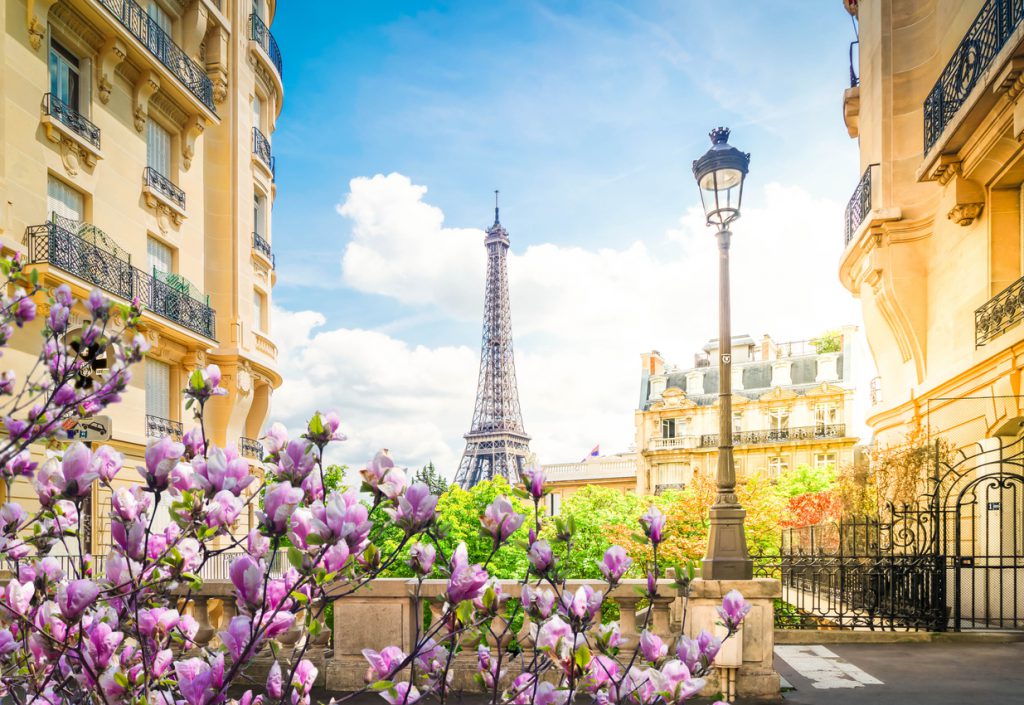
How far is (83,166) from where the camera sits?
17266mm

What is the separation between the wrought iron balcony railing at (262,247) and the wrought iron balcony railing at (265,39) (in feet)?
21.1

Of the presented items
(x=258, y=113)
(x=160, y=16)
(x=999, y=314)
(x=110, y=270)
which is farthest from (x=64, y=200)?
(x=999, y=314)

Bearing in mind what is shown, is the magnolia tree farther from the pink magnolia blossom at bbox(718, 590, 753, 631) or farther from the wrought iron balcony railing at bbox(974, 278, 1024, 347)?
the wrought iron balcony railing at bbox(974, 278, 1024, 347)

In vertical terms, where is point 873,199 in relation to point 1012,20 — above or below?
below

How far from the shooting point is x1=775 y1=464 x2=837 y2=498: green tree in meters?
41.9

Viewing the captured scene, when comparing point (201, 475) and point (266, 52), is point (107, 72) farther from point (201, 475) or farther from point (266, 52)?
point (201, 475)

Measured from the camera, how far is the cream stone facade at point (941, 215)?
433 inches

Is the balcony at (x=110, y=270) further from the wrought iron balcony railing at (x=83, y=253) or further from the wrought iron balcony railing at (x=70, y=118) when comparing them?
the wrought iron balcony railing at (x=70, y=118)

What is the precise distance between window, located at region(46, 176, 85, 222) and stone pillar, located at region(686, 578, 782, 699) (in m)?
Answer: 15.8

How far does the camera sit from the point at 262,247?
27.2 m

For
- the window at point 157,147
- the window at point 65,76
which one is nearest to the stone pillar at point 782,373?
the window at point 157,147

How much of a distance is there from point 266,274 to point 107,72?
10433mm

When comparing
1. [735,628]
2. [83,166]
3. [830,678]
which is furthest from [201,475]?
[83,166]

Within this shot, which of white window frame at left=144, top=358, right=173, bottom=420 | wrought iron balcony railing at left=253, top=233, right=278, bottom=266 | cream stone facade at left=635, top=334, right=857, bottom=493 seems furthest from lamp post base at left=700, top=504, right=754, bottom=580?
cream stone facade at left=635, top=334, right=857, bottom=493
